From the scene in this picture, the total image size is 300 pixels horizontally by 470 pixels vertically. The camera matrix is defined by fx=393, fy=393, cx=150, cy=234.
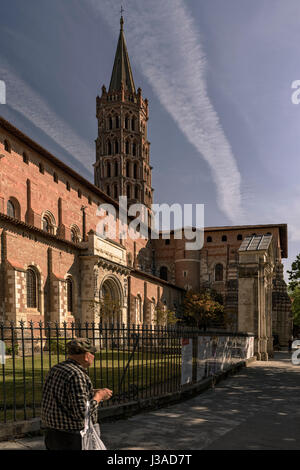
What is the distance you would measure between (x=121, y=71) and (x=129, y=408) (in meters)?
61.6

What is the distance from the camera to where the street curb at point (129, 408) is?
18.9 feet

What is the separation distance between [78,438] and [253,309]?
613 inches

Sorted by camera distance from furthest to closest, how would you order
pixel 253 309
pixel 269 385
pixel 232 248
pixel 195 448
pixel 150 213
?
pixel 150 213
pixel 232 248
pixel 253 309
pixel 269 385
pixel 195 448

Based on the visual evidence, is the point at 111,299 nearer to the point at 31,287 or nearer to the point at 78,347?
the point at 31,287

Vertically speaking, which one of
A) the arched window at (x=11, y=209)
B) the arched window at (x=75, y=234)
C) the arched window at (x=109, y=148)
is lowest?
the arched window at (x=75, y=234)

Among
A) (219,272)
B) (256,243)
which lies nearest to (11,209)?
(256,243)

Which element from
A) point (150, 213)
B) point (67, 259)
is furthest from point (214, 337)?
point (150, 213)

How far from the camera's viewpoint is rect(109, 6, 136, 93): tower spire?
60.4m

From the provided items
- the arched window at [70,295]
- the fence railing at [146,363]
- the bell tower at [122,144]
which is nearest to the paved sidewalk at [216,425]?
the fence railing at [146,363]

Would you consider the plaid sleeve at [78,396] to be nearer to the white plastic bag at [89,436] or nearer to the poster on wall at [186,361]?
the white plastic bag at [89,436]

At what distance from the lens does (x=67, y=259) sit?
25422 mm

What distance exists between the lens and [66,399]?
3.38m

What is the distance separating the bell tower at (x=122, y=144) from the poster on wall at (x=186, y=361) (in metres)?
47.2
